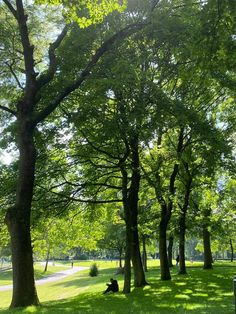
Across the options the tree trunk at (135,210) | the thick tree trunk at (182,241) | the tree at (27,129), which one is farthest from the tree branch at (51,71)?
the thick tree trunk at (182,241)

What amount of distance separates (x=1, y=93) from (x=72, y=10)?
12434mm

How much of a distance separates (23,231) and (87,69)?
22.0ft

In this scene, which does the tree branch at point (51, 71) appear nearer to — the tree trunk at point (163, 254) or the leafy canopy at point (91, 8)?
the leafy canopy at point (91, 8)

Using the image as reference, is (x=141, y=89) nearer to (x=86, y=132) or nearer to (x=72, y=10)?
(x=86, y=132)

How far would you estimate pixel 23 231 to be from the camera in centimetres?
1401

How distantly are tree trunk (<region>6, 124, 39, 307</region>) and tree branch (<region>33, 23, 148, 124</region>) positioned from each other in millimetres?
840

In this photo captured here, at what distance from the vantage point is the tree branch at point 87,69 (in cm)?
1514

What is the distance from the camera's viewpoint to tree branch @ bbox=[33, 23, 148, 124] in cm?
1514

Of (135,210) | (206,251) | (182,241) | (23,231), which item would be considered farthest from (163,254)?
(23,231)

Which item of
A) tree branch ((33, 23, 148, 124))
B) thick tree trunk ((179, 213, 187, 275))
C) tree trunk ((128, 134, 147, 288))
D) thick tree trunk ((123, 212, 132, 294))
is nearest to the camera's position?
tree branch ((33, 23, 148, 124))

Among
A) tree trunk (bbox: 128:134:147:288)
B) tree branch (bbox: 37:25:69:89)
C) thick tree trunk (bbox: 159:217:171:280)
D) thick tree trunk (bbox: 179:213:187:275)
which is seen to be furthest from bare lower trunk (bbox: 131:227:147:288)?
tree branch (bbox: 37:25:69:89)

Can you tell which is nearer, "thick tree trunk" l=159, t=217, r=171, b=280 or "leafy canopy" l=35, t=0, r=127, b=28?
"leafy canopy" l=35, t=0, r=127, b=28

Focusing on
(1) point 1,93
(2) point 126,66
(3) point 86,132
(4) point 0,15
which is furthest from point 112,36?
(1) point 1,93

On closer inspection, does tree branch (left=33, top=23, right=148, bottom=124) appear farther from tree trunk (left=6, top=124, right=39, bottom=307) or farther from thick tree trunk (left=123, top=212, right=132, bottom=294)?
thick tree trunk (left=123, top=212, right=132, bottom=294)
